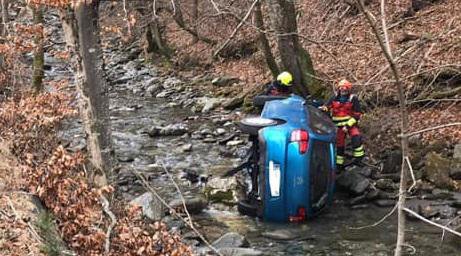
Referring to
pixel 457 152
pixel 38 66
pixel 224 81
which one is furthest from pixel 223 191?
pixel 224 81

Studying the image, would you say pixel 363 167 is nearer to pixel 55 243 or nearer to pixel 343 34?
pixel 55 243

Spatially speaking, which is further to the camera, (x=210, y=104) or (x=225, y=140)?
(x=210, y=104)

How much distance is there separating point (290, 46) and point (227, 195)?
4885 mm

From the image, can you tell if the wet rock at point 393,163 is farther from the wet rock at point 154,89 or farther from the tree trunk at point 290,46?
the wet rock at point 154,89

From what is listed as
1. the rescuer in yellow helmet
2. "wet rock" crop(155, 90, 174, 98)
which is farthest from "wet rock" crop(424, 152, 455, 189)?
"wet rock" crop(155, 90, 174, 98)

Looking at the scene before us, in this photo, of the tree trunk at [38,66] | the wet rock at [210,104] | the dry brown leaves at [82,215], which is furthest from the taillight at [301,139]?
the wet rock at [210,104]

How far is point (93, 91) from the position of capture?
7738 mm

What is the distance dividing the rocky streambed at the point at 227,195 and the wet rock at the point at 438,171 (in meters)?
0.23

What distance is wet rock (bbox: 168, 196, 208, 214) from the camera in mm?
9289

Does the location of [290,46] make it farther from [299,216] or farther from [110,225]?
[110,225]

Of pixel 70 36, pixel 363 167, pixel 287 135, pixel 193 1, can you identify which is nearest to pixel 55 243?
pixel 70 36

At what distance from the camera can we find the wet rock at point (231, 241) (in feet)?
25.5

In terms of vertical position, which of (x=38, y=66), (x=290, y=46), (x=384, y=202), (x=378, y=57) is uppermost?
(x=290, y=46)

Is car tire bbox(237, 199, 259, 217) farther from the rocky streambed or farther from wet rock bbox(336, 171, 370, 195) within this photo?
wet rock bbox(336, 171, 370, 195)
